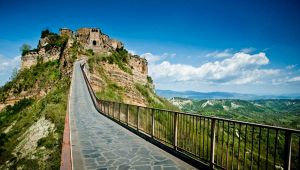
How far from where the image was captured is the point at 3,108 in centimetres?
4275

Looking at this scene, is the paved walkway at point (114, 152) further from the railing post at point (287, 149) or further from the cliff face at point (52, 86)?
the cliff face at point (52, 86)

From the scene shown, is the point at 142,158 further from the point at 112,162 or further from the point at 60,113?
the point at 60,113

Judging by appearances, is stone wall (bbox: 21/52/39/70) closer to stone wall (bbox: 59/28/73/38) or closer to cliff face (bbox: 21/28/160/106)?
cliff face (bbox: 21/28/160/106)

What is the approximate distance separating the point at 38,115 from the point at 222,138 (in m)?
18.3

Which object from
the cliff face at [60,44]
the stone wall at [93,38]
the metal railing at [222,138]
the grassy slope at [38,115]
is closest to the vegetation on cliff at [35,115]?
the grassy slope at [38,115]

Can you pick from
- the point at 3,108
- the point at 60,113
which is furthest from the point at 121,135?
the point at 3,108

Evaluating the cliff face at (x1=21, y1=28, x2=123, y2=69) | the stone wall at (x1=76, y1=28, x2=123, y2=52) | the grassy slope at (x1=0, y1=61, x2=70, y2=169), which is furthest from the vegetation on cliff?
the stone wall at (x1=76, y1=28, x2=123, y2=52)

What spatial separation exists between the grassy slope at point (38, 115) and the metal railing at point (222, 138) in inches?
148

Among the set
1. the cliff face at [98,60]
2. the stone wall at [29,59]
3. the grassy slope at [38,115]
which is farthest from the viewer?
the stone wall at [29,59]

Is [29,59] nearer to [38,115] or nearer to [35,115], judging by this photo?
[35,115]

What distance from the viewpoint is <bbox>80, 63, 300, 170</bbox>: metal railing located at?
4.96 m

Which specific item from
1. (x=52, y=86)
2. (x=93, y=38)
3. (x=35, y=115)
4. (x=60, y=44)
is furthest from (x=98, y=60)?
(x=93, y=38)

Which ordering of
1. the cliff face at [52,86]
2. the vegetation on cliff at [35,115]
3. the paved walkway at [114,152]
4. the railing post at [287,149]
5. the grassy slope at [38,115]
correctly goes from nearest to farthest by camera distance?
Result: the railing post at [287,149]
the paved walkway at [114,152]
the grassy slope at [38,115]
the vegetation on cliff at [35,115]
the cliff face at [52,86]

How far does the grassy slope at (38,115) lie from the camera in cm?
1077
